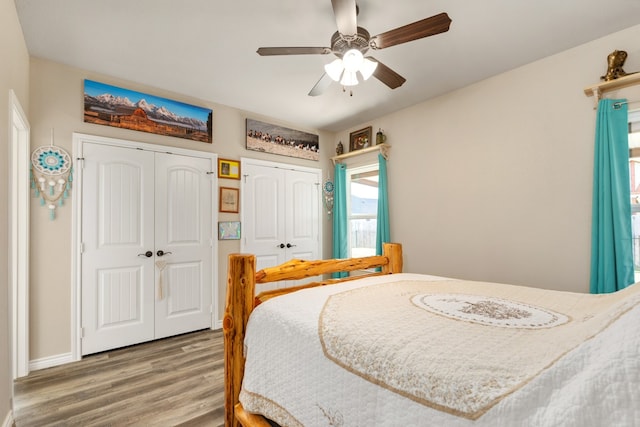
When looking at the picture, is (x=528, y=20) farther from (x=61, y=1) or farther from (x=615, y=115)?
(x=61, y=1)

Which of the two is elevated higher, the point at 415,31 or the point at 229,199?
the point at 415,31

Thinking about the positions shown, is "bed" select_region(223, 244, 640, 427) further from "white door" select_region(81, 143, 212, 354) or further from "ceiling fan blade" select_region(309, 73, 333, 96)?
"white door" select_region(81, 143, 212, 354)

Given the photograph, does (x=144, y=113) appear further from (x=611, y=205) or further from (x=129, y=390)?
(x=611, y=205)

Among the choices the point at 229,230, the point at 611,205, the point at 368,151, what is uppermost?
the point at 368,151

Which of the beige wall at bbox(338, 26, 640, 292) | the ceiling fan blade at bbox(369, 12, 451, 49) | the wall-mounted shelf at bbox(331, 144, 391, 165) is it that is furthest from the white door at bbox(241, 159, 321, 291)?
the ceiling fan blade at bbox(369, 12, 451, 49)

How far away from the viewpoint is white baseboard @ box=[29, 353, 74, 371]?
2.47 metres

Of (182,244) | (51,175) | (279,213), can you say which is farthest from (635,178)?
(51,175)

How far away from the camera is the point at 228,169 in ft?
11.9

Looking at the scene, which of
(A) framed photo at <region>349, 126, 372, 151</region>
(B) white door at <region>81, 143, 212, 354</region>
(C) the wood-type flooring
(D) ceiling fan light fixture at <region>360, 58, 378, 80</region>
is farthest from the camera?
(A) framed photo at <region>349, 126, 372, 151</region>

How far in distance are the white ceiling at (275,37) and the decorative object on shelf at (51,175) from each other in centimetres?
84

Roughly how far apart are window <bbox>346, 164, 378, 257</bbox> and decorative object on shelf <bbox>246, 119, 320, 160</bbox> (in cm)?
67

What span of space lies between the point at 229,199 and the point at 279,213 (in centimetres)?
71

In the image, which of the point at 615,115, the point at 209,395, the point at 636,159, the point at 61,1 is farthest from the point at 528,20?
the point at 209,395

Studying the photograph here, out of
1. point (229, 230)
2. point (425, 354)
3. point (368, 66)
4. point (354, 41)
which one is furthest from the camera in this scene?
point (229, 230)
